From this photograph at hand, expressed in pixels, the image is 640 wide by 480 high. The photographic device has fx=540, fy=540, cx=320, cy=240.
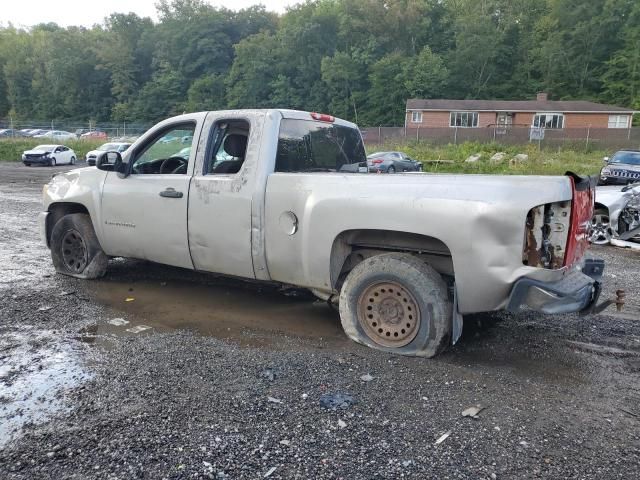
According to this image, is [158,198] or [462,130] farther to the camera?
[462,130]

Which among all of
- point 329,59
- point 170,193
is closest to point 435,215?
point 170,193

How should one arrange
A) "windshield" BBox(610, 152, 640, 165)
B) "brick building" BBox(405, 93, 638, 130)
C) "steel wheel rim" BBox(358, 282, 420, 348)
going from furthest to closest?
"brick building" BBox(405, 93, 638, 130) < "windshield" BBox(610, 152, 640, 165) < "steel wheel rim" BBox(358, 282, 420, 348)

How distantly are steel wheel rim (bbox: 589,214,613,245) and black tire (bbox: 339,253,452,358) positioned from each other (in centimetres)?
679

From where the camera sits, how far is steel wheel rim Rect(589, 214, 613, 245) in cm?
956

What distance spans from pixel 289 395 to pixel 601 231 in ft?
26.7

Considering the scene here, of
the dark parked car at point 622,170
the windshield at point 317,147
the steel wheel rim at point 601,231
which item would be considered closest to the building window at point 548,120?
the dark parked car at point 622,170

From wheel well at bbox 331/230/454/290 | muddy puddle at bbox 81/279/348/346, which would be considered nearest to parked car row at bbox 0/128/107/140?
muddy puddle at bbox 81/279/348/346

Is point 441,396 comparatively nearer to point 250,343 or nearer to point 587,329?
point 250,343

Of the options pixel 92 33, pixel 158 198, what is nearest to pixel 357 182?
pixel 158 198

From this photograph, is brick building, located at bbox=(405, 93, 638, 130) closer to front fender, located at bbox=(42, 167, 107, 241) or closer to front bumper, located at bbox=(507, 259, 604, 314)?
front fender, located at bbox=(42, 167, 107, 241)

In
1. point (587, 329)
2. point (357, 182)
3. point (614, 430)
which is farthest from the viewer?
point (587, 329)

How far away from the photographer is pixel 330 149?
5.49 m

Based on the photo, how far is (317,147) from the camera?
208 inches

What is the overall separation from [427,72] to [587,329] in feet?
200
